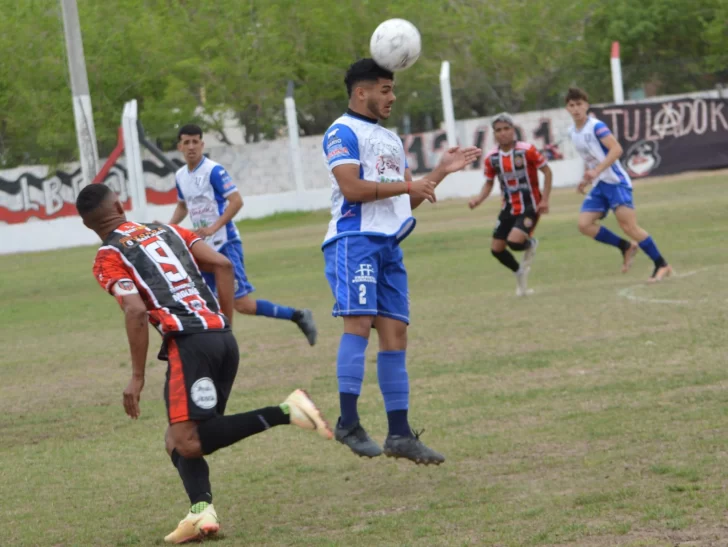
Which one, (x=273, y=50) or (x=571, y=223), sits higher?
(x=273, y=50)

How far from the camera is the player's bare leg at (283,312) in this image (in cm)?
1068

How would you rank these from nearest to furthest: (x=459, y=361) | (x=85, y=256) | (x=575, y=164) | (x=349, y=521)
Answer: (x=349, y=521) < (x=459, y=361) < (x=85, y=256) < (x=575, y=164)

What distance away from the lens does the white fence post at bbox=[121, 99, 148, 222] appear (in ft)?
99.7

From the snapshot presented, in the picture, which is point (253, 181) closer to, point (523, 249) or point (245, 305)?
point (523, 249)

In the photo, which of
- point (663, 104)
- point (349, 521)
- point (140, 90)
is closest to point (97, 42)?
point (140, 90)

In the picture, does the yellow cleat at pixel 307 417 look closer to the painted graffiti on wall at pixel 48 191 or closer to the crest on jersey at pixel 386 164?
the crest on jersey at pixel 386 164

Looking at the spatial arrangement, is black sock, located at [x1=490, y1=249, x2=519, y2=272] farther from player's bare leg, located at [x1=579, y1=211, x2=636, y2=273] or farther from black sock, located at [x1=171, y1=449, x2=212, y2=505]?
black sock, located at [x1=171, y1=449, x2=212, y2=505]

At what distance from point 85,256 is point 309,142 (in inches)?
442

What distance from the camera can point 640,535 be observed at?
448 centimetres

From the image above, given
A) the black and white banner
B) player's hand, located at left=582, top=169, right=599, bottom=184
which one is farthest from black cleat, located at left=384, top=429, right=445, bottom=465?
the black and white banner

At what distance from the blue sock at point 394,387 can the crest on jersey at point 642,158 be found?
2639 cm

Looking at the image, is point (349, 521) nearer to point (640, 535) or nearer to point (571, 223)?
point (640, 535)

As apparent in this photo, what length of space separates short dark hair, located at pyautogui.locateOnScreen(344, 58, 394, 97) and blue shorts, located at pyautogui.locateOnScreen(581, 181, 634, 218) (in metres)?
7.41

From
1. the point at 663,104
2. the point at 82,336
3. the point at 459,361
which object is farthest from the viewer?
the point at 663,104
